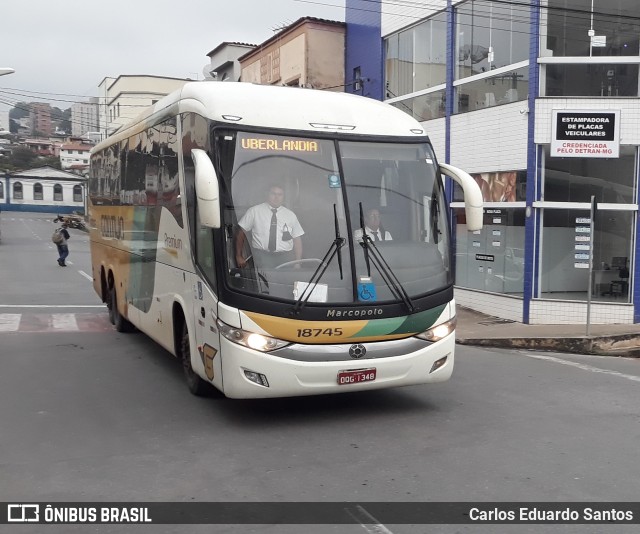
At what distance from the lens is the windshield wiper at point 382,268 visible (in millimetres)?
6809

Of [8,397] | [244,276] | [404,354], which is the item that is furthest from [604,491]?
[8,397]

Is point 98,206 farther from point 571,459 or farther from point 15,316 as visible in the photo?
point 571,459

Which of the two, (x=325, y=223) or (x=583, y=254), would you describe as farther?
(x=583, y=254)

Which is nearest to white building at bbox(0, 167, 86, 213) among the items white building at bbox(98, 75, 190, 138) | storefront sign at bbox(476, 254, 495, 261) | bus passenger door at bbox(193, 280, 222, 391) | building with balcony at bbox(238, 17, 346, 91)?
white building at bbox(98, 75, 190, 138)

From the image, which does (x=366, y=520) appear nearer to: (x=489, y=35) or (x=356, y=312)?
(x=356, y=312)

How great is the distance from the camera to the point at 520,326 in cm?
1445

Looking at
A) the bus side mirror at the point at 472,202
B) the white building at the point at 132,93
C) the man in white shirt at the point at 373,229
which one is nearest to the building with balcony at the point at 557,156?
the bus side mirror at the point at 472,202

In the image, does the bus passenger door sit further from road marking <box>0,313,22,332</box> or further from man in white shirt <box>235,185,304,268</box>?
road marking <box>0,313,22,332</box>

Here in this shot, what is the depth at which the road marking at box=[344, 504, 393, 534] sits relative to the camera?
14.9 feet

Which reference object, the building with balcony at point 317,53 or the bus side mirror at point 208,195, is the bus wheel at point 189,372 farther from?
the building with balcony at point 317,53

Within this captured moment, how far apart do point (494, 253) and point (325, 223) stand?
1005 centimetres

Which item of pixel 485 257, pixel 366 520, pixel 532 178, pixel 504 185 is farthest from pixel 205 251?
pixel 485 257

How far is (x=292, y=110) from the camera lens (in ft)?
23.4

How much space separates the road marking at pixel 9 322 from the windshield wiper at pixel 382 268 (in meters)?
8.47
